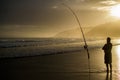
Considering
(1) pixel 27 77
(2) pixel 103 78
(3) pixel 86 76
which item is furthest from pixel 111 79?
(1) pixel 27 77

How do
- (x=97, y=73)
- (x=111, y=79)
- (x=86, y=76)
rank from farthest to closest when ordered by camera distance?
1. (x=97, y=73)
2. (x=86, y=76)
3. (x=111, y=79)

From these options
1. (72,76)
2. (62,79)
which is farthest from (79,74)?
(62,79)

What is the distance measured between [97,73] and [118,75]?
129cm

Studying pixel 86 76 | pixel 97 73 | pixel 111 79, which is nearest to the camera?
pixel 111 79

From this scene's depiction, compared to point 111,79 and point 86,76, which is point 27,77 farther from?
point 111,79

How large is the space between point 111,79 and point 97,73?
2.15 m

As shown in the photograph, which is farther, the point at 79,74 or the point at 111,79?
the point at 79,74

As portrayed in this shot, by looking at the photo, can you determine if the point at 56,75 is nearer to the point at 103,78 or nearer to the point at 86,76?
the point at 86,76

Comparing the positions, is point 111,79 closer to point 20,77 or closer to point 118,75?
point 118,75

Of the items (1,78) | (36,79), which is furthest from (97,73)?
(1,78)

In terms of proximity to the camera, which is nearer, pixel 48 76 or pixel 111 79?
pixel 111 79

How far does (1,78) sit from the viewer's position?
1527cm

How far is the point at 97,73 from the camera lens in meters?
15.9

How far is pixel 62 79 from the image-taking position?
A: 1414 cm
